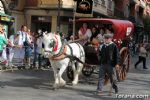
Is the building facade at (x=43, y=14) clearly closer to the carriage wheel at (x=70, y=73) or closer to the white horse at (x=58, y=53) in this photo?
the carriage wheel at (x=70, y=73)

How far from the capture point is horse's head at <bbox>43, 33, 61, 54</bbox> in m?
13.1

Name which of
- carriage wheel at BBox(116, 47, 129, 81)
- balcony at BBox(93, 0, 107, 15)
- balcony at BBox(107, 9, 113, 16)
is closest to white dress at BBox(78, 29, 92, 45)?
carriage wheel at BBox(116, 47, 129, 81)

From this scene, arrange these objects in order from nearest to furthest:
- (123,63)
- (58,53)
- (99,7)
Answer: (58,53) → (123,63) → (99,7)

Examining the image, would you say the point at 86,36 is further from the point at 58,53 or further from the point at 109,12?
the point at 109,12

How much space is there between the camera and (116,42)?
1619 centimetres

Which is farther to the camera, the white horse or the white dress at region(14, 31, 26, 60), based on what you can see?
the white dress at region(14, 31, 26, 60)

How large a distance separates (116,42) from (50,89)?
373cm

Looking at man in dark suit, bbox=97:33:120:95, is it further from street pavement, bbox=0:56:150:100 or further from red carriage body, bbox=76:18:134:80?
red carriage body, bbox=76:18:134:80

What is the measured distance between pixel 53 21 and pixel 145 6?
163ft

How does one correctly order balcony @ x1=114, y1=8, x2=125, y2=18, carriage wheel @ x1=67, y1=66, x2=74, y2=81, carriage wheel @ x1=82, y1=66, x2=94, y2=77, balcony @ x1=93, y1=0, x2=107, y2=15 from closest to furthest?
carriage wheel @ x1=67, y1=66, x2=74, y2=81, carriage wheel @ x1=82, y1=66, x2=94, y2=77, balcony @ x1=93, y1=0, x2=107, y2=15, balcony @ x1=114, y1=8, x2=125, y2=18

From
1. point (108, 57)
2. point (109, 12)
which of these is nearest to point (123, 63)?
point (108, 57)

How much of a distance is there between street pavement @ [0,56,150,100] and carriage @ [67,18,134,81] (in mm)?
407

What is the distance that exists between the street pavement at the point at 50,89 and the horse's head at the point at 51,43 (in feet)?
3.91

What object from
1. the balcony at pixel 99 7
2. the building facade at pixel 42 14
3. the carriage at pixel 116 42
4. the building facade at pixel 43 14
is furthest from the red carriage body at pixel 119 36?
the balcony at pixel 99 7
